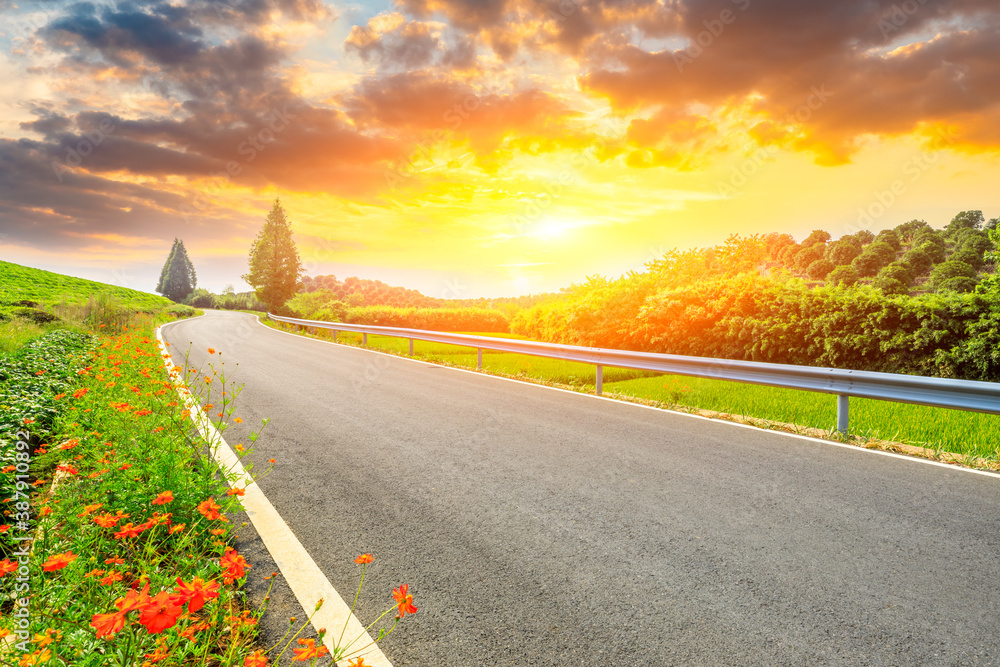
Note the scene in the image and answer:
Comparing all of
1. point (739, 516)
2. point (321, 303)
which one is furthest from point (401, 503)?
point (321, 303)

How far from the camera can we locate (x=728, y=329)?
11602 mm

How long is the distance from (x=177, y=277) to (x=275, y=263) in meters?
57.8

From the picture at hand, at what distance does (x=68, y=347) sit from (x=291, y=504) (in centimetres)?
1077

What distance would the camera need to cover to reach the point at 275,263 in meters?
52.8

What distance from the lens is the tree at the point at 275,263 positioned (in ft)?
172

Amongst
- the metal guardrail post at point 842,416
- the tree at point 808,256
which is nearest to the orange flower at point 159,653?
the metal guardrail post at point 842,416

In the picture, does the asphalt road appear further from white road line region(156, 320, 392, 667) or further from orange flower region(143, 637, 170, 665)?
orange flower region(143, 637, 170, 665)

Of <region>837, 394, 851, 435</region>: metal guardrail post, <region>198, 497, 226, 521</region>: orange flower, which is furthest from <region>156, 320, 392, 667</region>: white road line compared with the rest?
<region>837, 394, 851, 435</region>: metal guardrail post

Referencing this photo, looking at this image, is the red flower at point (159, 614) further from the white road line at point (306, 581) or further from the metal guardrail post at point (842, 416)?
the metal guardrail post at point (842, 416)

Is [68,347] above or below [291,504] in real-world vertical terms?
above

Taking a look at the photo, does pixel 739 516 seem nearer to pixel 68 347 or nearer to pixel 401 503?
pixel 401 503

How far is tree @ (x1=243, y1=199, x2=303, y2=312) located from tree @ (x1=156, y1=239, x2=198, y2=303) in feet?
177

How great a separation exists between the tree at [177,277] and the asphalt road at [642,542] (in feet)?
353

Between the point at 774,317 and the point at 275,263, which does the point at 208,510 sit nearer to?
the point at 774,317
